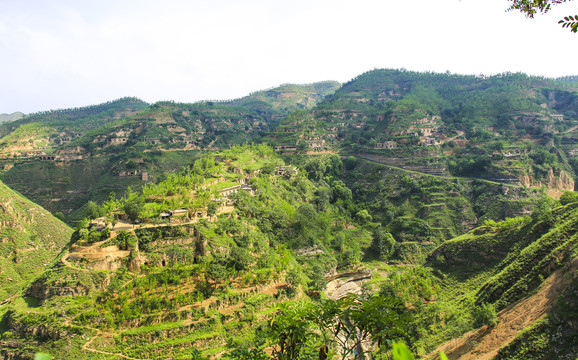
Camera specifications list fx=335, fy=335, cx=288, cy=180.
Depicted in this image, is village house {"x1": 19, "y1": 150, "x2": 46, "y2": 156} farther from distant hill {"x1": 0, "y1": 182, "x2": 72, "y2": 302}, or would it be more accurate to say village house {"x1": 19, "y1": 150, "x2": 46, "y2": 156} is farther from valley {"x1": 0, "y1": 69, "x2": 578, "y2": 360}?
distant hill {"x1": 0, "y1": 182, "x2": 72, "y2": 302}

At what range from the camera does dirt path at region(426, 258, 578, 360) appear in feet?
66.0

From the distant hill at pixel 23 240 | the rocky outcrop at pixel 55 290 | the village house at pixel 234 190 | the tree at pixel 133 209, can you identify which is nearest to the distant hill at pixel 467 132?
the village house at pixel 234 190

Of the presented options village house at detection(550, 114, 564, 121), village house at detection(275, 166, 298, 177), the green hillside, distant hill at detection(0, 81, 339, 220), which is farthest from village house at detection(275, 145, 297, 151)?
village house at detection(550, 114, 564, 121)

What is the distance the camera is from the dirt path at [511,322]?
20.1 metres

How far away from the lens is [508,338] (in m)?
20.5

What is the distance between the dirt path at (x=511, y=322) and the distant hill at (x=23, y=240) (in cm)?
4000

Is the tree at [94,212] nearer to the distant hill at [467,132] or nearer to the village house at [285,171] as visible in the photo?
the village house at [285,171]

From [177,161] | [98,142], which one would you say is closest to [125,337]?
[177,161]

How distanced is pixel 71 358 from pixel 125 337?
3113mm

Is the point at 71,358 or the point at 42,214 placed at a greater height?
the point at 42,214

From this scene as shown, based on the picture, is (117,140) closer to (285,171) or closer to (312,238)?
(285,171)

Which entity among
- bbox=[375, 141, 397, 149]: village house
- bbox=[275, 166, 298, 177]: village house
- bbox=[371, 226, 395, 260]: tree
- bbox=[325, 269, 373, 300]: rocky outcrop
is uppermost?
bbox=[375, 141, 397, 149]: village house

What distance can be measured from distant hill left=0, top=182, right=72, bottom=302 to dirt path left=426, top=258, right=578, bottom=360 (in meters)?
40.0

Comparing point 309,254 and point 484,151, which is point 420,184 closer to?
point 484,151
